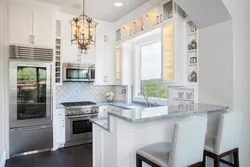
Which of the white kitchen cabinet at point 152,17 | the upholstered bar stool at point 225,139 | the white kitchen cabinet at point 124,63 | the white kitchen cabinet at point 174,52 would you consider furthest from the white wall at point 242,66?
the white kitchen cabinet at point 124,63

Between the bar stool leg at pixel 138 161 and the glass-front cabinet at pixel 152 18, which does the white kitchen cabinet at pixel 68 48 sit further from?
the bar stool leg at pixel 138 161

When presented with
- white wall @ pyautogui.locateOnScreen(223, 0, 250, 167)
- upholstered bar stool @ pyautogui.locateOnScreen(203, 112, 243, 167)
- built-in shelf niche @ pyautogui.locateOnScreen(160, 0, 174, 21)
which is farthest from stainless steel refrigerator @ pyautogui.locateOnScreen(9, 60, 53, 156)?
white wall @ pyautogui.locateOnScreen(223, 0, 250, 167)

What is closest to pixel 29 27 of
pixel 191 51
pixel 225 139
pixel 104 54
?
pixel 104 54

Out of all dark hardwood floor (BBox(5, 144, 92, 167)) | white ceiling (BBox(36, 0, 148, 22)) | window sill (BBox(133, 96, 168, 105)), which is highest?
white ceiling (BBox(36, 0, 148, 22))

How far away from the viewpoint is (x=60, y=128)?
12.3 feet

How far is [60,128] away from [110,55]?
84.5 inches

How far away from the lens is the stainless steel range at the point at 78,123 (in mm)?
3799

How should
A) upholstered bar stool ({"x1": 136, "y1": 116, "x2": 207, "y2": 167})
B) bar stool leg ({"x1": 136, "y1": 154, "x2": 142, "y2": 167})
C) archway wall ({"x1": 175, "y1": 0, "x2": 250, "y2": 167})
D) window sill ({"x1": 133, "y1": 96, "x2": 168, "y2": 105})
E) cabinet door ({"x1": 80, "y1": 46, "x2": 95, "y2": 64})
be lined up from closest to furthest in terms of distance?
upholstered bar stool ({"x1": 136, "y1": 116, "x2": 207, "y2": 167}), bar stool leg ({"x1": 136, "y1": 154, "x2": 142, "y2": 167}), archway wall ({"x1": 175, "y1": 0, "x2": 250, "y2": 167}), window sill ({"x1": 133, "y1": 96, "x2": 168, "y2": 105}), cabinet door ({"x1": 80, "y1": 46, "x2": 95, "y2": 64})

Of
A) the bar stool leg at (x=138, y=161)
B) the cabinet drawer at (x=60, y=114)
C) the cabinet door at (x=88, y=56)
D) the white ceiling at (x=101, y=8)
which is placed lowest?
the bar stool leg at (x=138, y=161)

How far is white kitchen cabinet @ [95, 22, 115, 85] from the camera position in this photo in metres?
4.46

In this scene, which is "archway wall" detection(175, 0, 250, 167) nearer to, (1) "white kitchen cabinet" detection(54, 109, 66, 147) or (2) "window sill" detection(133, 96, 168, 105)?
(2) "window sill" detection(133, 96, 168, 105)

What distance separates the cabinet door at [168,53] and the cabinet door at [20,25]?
2517 millimetres

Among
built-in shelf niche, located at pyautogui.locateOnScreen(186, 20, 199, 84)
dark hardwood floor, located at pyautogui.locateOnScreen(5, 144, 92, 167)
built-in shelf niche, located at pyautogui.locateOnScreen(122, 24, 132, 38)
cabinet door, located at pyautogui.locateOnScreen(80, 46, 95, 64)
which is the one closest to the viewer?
built-in shelf niche, located at pyautogui.locateOnScreen(186, 20, 199, 84)

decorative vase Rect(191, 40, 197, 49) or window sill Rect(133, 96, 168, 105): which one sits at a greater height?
decorative vase Rect(191, 40, 197, 49)
